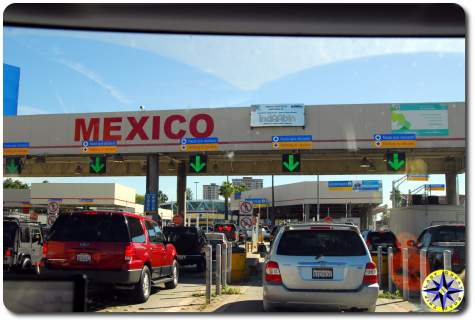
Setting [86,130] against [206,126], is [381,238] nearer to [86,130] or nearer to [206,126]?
[206,126]

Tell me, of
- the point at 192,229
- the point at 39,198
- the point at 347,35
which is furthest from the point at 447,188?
the point at 39,198

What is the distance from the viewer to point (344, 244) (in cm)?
864

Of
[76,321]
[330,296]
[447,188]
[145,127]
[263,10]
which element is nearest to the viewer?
[76,321]

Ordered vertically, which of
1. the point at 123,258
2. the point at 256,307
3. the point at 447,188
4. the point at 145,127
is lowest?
the point at 256,307

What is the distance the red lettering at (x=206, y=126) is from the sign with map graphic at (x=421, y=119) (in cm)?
731

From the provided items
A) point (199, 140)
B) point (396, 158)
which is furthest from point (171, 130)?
point (396, 158)

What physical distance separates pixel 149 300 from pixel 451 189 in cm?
2213

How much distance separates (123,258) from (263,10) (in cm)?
547

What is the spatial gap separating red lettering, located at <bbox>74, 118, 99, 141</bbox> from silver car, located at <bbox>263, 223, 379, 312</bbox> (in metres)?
16.5

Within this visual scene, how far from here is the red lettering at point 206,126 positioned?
Result: 2239 centimetres

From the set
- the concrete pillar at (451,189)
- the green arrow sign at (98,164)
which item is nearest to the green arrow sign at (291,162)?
the green arrow sign at (98,164)

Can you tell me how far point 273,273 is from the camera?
8.48 metres

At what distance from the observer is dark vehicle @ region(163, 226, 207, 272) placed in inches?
732

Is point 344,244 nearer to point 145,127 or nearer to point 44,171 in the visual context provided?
point 145,127
